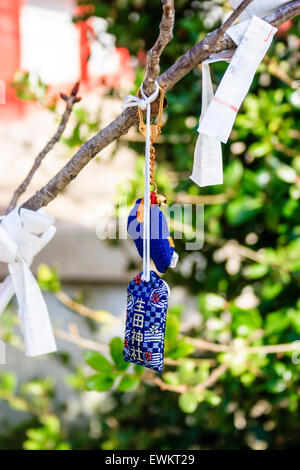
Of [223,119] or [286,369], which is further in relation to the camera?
[286,369]

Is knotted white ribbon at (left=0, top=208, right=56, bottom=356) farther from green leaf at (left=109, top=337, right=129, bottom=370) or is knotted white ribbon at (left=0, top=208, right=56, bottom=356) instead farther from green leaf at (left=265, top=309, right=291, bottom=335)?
green leaf at (left=265, top=309, right=291, bottom=335)

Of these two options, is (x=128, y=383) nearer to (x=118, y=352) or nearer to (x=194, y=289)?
(x=118, y=352)

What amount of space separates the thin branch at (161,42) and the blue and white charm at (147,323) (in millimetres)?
235

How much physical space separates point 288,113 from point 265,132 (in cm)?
12

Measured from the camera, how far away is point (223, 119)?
63cm

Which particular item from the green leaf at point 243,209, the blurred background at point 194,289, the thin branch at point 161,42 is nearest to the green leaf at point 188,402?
the blurred background at point 194,289

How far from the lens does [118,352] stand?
0.88 metres

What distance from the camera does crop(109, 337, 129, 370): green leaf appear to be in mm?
871

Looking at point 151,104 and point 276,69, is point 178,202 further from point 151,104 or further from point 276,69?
point 151,104

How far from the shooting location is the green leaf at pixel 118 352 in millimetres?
871

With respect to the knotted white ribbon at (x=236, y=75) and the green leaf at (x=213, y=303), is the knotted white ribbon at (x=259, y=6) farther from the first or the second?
the green leaf at (x=213, y=303)

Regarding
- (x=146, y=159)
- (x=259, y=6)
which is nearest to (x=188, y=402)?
(x=146, y=159)

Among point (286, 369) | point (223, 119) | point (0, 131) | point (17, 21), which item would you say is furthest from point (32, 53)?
point (223, 119)

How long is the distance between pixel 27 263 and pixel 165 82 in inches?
12.0
